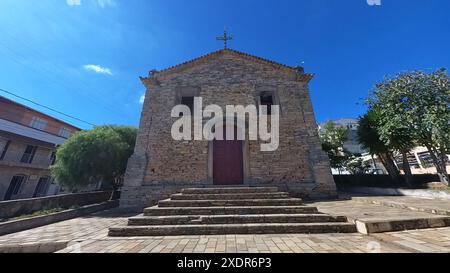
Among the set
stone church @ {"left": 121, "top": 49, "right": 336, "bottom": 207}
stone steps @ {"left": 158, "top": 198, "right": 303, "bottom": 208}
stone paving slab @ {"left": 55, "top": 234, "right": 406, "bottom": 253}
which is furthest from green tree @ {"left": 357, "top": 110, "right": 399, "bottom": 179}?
stone paving slab @ {"left": 55, "top": 234, "right": 406, "bottom": 253}

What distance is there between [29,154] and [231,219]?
68.4ft

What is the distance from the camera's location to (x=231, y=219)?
4.54m

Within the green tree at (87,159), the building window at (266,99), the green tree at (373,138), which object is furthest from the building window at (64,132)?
the green tree at (373,138)

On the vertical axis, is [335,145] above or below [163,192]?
above

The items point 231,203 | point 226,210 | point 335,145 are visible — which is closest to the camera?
point 226,210

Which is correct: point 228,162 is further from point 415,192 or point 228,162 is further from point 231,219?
point 415,192

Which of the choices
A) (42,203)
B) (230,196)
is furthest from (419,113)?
(42,203)

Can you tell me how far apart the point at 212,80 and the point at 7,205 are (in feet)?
32.4

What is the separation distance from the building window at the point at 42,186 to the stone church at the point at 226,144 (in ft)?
50.6
